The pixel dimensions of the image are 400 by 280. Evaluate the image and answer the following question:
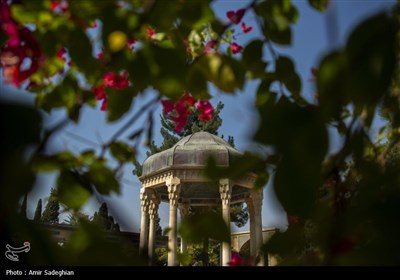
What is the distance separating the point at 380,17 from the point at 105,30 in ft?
1.37

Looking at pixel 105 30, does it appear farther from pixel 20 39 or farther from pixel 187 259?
pixel 187 259

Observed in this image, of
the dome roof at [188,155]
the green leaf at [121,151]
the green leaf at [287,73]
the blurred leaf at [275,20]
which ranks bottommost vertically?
the green leaf at [121,151]

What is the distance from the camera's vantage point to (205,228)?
611mm

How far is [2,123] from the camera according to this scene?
363 millimetres

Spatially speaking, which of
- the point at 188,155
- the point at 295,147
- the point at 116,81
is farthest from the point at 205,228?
the point at 188,155

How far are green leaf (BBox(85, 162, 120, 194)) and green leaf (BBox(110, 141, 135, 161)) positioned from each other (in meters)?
0.20

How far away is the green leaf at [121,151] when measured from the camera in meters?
1.11

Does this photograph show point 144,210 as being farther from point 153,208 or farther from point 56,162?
point 56,162

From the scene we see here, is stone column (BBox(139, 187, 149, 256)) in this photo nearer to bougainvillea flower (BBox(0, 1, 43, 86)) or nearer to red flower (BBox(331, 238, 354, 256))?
bougainvillea flower (BBox(0, 1, 43, 86))

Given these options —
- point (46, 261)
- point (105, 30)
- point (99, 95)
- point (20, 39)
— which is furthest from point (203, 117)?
point (46, 261)

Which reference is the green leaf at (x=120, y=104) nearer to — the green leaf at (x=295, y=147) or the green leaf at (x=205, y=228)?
the green leaf at (x=205, y=228)

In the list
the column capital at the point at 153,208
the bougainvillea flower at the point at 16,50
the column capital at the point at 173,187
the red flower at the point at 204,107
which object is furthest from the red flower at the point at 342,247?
the column capital at the point at 153,208

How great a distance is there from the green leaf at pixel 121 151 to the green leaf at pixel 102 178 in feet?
0.66

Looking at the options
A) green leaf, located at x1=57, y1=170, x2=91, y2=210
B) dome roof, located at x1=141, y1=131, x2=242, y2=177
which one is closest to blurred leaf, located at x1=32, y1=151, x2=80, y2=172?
green leaf, located at x1=57, y1=170, x2=91, y2=210
